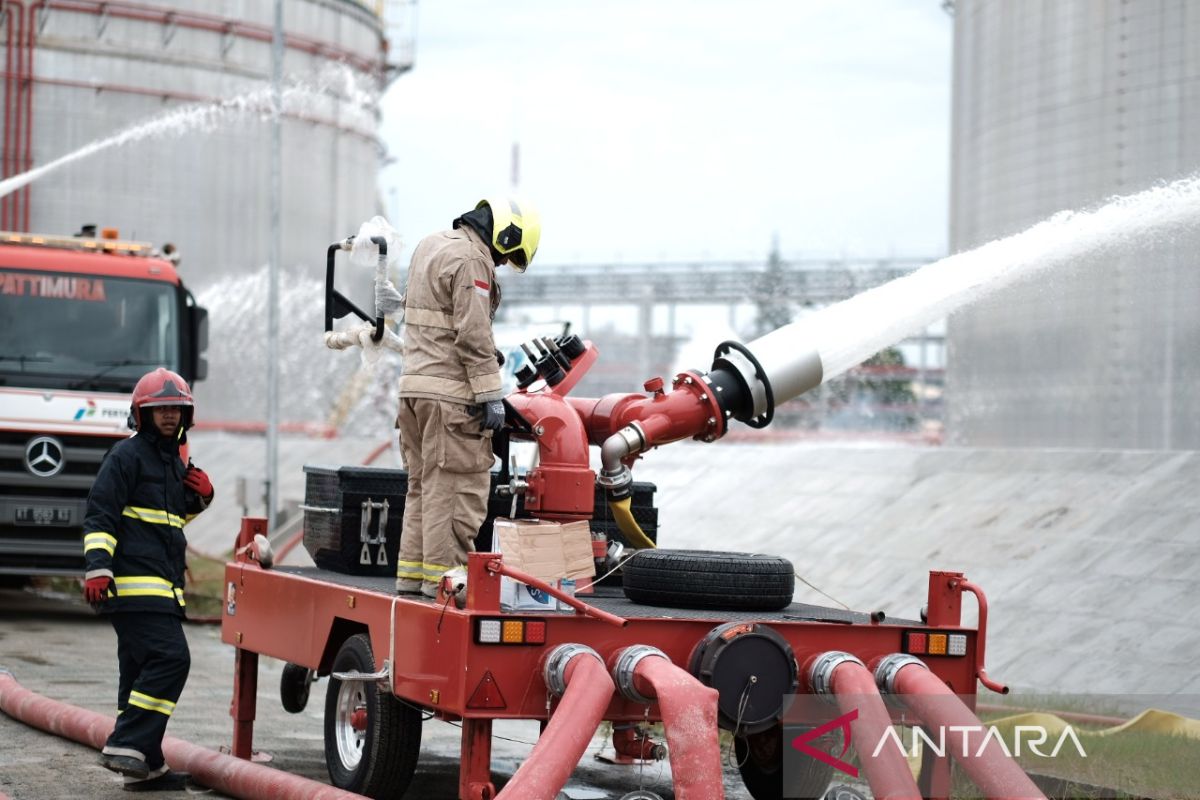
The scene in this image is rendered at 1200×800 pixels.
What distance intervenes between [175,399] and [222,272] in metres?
20.8

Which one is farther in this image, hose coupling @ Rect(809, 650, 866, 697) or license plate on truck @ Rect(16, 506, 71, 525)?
license plate on truck @ Rect(16, 506, 71, 525)

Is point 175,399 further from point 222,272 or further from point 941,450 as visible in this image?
point 222,272

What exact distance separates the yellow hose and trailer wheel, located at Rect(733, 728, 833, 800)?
114cm

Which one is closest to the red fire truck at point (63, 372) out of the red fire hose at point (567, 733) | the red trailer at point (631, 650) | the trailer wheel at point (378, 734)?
the red trailer at point (631, 650)

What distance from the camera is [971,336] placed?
14.2 m

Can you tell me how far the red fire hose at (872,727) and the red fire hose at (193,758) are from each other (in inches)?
73.9

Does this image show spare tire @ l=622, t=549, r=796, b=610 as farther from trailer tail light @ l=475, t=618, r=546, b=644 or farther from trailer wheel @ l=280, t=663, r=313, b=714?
trailer wheel @ l=280, t=663, r=313, b=714

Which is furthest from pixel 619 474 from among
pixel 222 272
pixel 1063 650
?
pixel 222 272

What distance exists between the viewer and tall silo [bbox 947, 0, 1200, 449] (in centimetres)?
1205

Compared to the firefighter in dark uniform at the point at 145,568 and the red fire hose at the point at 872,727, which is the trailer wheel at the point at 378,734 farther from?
the red fire hose at the point at 872,727

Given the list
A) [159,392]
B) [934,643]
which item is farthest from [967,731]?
[159,392]

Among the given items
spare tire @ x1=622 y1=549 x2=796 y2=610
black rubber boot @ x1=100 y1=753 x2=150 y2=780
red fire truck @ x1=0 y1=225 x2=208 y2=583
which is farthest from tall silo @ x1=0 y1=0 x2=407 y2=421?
spare tire @ x1=622 y1=549 x2=796 y2=610

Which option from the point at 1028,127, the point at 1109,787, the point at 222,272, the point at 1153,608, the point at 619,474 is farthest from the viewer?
the point at 222,272

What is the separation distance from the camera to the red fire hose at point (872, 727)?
217 inches
